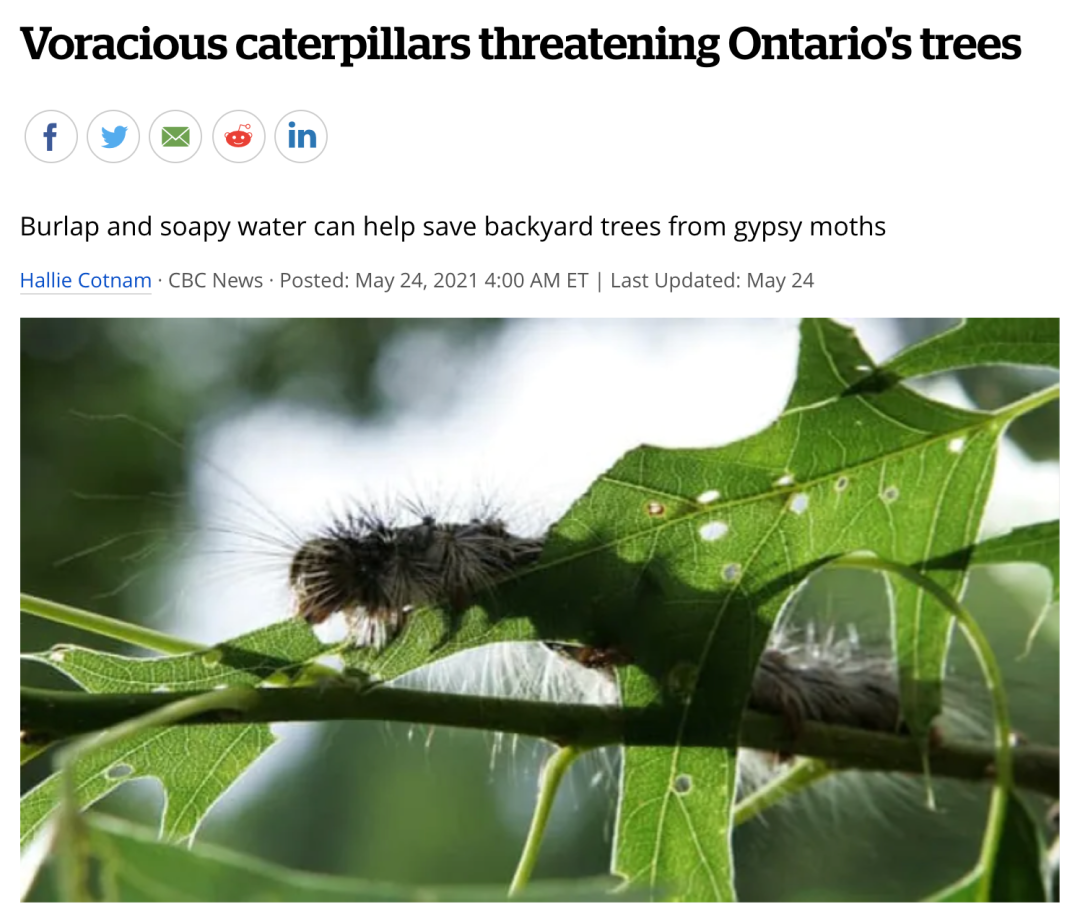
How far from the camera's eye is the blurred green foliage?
8.10ft

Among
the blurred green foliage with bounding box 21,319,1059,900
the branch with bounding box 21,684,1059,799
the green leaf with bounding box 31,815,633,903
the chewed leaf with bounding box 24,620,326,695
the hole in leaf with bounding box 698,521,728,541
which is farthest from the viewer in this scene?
the blurred green foliage with bounding box 21,319,1059,900

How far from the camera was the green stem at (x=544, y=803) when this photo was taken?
5.21 feet

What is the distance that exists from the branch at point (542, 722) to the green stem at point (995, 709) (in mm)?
120
